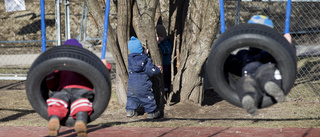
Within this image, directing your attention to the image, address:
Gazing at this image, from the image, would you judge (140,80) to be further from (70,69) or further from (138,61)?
(70,69)

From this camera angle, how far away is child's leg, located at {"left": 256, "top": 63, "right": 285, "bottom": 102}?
3.19 metres

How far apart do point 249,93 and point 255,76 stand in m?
0.26

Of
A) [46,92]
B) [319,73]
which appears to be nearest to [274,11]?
[319,73]

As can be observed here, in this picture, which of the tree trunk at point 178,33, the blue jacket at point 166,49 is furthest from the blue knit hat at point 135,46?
the blue jacket at point 166,49

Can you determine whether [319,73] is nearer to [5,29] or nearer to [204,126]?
[204,126]

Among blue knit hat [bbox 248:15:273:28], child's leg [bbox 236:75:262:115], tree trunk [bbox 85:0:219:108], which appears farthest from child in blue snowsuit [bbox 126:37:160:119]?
child's leg [bbox 236:75:262:115]

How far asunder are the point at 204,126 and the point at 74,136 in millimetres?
1923

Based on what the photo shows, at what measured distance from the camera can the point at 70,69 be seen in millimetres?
3250

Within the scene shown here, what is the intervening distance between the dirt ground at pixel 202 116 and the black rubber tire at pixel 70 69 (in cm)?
252

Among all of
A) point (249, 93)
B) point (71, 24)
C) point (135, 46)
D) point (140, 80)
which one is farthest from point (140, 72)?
point (71, 24)

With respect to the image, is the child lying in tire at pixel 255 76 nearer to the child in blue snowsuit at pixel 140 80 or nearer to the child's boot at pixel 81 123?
the child's boot at pixel 81 123

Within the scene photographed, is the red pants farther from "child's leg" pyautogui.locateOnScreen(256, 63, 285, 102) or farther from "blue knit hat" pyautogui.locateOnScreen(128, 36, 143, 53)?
"blue knit hat" pyautogui.locateOnScreen(128, 36, 143, 53)

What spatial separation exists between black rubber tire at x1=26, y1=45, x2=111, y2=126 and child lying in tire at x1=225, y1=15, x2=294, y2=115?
3.93 feet

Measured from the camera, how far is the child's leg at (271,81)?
319cm
